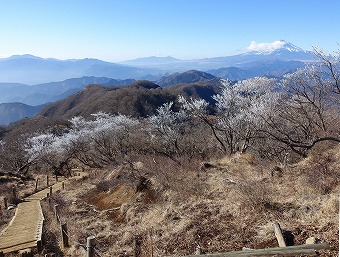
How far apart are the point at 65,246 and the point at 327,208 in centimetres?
856

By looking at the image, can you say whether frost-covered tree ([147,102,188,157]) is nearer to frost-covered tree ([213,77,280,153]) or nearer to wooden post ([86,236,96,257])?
frost-covered tree ([213,77,280,153])

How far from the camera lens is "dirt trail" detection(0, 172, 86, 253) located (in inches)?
476

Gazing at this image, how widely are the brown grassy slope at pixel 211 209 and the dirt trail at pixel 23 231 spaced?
1380 millimetres

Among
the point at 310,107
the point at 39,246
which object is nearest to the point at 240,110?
the point at 310,107

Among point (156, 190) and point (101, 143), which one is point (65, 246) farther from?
point (101, 143)

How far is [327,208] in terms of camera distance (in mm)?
7973

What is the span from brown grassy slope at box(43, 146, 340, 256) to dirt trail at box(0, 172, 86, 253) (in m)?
1.38

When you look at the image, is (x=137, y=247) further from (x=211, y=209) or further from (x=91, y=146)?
(x=91, y=146)

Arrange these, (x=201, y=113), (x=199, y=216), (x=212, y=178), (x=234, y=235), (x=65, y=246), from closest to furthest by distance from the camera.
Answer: (x=234, y=235) → (x=199, y=216) → (x=65, y=246) → (x=212, y=178) → (x=201, y=113)

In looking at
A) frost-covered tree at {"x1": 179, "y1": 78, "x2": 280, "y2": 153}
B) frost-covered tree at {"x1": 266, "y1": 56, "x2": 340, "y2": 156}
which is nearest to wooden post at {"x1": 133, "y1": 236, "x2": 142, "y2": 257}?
frost-covered tree at {"x1": 266, "y1": 56, "x2": 340, "y2": 156}

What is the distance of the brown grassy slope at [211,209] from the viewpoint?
8.13 m

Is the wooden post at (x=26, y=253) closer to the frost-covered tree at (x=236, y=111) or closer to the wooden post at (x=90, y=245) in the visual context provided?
the wooden post at (x=90, y=245)

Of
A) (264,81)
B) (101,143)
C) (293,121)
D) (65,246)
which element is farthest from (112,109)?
(65,246)

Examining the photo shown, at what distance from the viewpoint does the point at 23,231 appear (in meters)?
14.0
